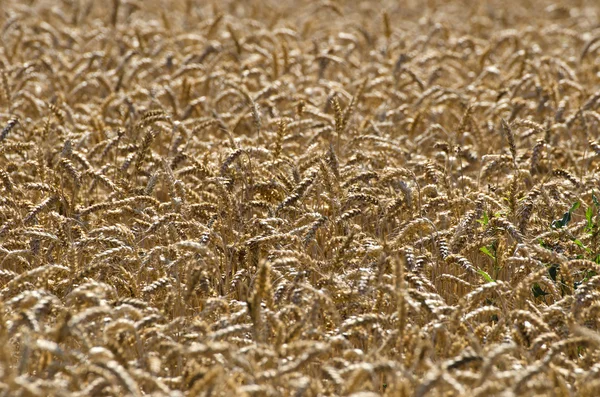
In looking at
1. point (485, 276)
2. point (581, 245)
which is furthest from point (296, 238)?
point (581, 245)

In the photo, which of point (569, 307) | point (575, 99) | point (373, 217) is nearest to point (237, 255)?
point (373, 217)

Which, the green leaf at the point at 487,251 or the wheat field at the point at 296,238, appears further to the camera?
the green leaf at the point at 487,251

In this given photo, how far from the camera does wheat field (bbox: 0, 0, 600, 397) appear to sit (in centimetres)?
281

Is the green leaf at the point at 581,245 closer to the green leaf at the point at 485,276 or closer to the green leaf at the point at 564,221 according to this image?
the green leaf at the point at 564,221

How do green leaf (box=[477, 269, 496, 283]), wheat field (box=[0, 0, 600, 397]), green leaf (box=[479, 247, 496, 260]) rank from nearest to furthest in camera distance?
1. wheat field (box=[0, 0, 600, 397])
2. green leaf (box=[477, 269, 496, 283])
3. green leaf (box=[479, 247, 496, 260])

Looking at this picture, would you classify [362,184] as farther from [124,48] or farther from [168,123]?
[124,48]

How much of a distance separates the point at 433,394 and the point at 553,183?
1.98 meters

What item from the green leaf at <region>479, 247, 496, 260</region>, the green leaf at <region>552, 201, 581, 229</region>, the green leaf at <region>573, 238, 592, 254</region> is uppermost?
the green leaf at <region>552, 201, 581, 229</region>

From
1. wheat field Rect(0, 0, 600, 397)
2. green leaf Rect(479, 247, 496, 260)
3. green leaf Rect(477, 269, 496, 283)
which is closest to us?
wheat field Rect(0, 0, 600, 397)

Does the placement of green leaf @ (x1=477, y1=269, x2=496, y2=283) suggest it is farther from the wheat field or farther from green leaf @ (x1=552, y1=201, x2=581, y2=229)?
green leaf @ (x1=552, y1=201, x2=581, y2=229)

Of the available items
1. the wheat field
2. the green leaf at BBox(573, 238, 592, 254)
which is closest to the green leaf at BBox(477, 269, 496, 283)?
the wheat field

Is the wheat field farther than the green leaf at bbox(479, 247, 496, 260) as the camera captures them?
No

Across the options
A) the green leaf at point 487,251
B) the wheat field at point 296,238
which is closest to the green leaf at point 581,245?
the wheat field at point 296,238

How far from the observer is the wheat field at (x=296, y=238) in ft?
9.21
